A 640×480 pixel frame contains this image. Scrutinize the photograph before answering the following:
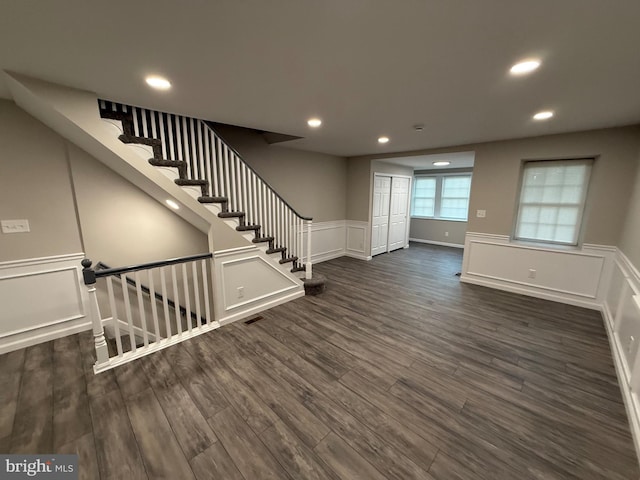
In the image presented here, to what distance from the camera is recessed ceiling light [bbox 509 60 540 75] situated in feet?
5.21

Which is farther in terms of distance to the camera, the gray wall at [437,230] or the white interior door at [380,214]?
the gray wall at [437,230]

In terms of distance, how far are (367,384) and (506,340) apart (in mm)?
1763

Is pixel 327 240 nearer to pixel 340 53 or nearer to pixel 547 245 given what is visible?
pixel 547 245

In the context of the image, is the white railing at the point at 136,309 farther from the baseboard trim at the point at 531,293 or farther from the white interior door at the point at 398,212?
the white interior door at the point at 398,212

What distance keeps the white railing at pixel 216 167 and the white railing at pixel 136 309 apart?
2.93 feet

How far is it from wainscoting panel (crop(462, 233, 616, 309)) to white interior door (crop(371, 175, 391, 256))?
2.09 meters

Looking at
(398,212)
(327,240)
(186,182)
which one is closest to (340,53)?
(186,182)

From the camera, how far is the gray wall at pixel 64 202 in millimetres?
2350

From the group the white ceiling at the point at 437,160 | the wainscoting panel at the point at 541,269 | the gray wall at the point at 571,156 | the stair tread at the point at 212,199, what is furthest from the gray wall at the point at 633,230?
the stair tread at the point at 212,199

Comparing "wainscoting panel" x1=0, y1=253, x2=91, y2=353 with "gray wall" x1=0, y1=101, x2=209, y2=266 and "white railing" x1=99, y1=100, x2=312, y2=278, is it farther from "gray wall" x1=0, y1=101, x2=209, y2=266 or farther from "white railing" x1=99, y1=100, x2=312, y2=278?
"white railing" x1=99, y1=100, x2=312, y2=278

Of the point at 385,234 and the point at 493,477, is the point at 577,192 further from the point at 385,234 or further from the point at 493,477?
the point at 493,477

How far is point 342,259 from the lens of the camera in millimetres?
6059

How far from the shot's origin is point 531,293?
388 cm

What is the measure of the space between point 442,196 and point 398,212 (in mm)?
1853
